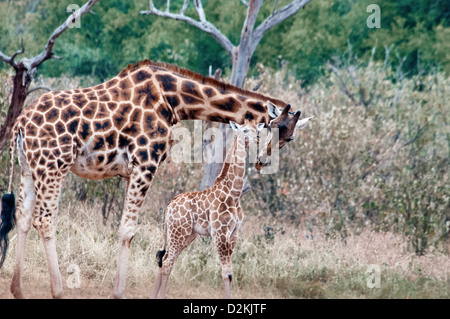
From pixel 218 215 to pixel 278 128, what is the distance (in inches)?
44.6

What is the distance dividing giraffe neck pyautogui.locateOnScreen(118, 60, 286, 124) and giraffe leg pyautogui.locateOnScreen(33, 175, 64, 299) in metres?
1.46

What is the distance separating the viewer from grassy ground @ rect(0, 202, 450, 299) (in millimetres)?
8148

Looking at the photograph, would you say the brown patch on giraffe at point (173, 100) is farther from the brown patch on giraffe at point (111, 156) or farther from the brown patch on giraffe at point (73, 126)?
the brown patch on giraffe at point (73, 126)

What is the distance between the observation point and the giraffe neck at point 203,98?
7250mm

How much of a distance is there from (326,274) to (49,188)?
3.93 metres

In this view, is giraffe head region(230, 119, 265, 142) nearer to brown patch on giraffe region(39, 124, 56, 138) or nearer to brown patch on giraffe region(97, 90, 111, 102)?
brown patch on giraffe region(97, 90, 111, 102)

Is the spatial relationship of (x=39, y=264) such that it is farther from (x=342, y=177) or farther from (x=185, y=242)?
(x=342, y=177)

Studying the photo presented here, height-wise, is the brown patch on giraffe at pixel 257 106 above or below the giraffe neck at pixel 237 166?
above

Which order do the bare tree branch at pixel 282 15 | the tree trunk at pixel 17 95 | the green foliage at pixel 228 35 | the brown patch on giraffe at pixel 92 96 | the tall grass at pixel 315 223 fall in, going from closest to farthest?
1. the brown patch on giraffe at pixel 92 96
2. the tall grass at pixel 315 223
3. the tree trunk at pixel 17 95
4. the bare tree branch at pixel 282 15
5. the green foliage at pixel 228 35

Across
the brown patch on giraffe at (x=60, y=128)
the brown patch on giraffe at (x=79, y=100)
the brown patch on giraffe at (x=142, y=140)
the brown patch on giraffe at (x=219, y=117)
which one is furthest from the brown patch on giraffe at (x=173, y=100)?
the brown patch on giraffe at (x=60, y=128)

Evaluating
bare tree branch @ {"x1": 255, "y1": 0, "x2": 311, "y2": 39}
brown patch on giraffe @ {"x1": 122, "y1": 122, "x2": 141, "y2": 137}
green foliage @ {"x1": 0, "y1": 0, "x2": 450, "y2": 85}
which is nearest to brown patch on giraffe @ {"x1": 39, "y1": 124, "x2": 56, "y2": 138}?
brown patch on giraffe @ {"x1": 122, "y1": 122, "x2": 141, "y2": 137}

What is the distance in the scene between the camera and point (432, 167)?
11.1 metres

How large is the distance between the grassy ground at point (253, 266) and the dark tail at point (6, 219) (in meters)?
0.56
